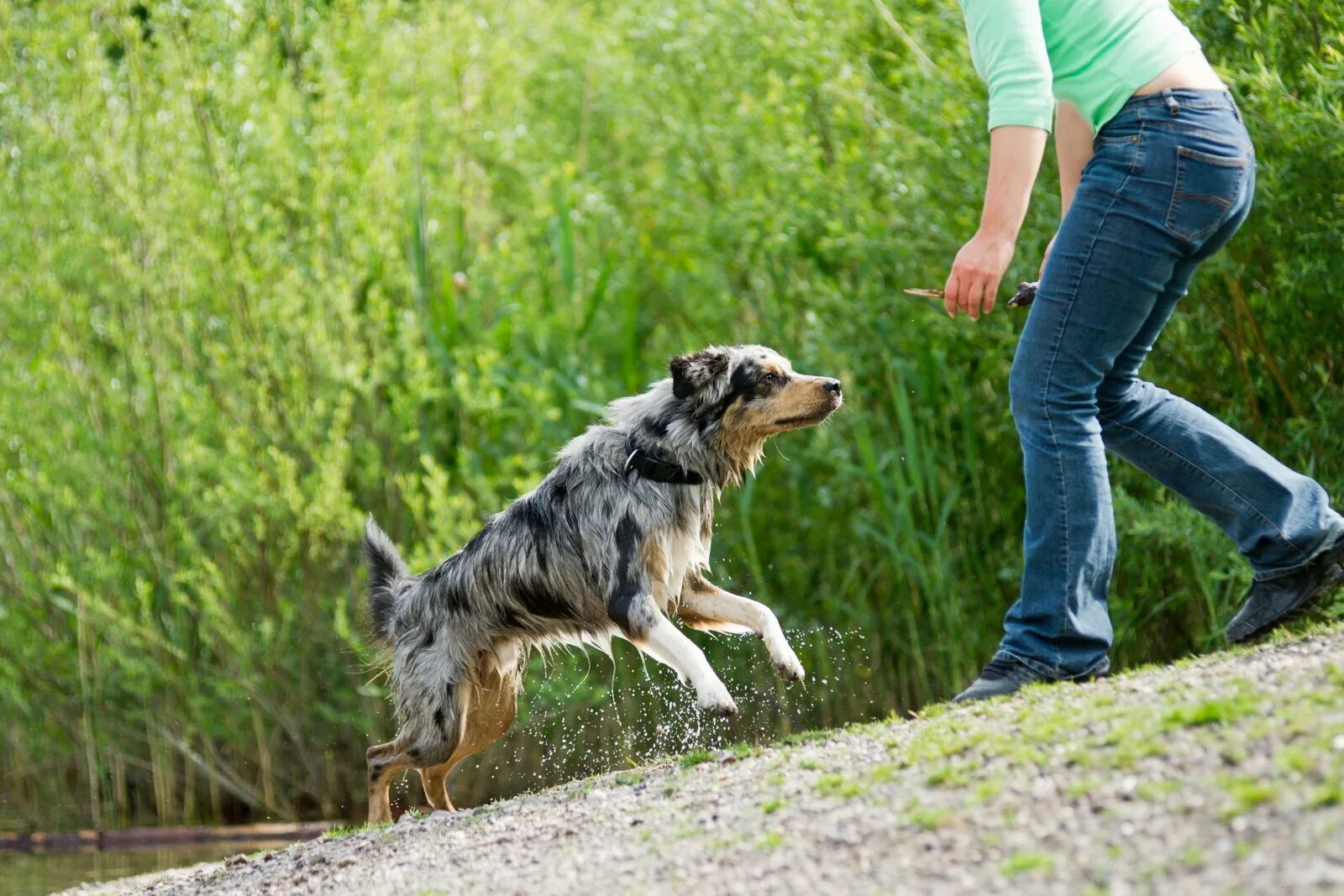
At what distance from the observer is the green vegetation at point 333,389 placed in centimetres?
682

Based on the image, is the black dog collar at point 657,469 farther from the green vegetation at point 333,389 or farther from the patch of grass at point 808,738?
the green vegetation at point 333,389

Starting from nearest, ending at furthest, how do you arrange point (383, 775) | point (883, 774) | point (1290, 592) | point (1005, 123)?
point (883, 774)
point (1005, 123)
point (1290, 592)
point (383, 775)

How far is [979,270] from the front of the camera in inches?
134

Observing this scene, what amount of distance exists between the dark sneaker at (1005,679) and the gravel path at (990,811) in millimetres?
95

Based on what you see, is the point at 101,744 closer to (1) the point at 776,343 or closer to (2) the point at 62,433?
(2) the point at 62,433

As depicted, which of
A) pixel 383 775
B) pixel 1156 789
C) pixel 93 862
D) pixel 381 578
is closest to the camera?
pixel 1156 789

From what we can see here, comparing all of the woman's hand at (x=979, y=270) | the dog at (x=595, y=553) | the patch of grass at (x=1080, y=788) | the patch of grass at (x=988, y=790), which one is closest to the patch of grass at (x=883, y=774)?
the patch of grass at (x=988, y=790)

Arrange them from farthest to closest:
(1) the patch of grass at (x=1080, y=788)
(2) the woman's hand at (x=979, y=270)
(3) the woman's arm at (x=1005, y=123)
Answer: (2) the woman's hand at (x=979, y=270) → (3) the woman's arm at (x=1005, y=123) → (1) the patch of grass at (x=1080, y=788)

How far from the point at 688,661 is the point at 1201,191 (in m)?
2.01

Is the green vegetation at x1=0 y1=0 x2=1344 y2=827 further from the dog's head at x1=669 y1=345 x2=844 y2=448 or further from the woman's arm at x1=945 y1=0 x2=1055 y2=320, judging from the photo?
the woman's arm at x1=945 y1=0 x2=1055 y2=320

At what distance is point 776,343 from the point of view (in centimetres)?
775

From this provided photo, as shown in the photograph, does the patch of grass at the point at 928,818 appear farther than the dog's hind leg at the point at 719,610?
No

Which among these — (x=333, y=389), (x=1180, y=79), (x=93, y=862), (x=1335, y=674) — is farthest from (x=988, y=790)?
(x=333, y=389)

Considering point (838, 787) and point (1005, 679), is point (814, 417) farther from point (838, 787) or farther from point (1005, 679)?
point (838, 787)
